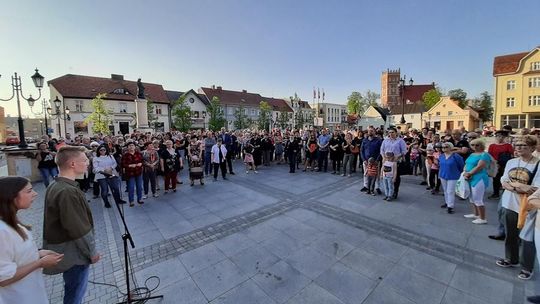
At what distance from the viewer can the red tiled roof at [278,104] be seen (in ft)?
207

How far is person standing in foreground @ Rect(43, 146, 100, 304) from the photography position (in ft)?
7.70

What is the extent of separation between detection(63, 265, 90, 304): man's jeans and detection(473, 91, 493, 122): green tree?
3031 inches

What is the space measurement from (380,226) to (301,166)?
7699 mm

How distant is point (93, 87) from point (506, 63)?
6115cm

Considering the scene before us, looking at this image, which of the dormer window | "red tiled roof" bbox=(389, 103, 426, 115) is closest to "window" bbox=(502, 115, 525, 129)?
"red tiled roof" bbox=(389, 103, 426, 115)

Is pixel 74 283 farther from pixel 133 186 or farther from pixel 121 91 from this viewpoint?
pixel 121 91

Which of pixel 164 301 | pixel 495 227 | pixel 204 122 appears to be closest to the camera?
pixel 164 301

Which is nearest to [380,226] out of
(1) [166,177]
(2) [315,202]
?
(2) [315,202]

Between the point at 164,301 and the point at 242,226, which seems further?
the point at 242,226

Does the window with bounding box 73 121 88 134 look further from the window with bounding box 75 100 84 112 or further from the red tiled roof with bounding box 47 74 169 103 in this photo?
the red tiled roof with bounding box 47 74 169 103

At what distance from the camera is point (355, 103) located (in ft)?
261

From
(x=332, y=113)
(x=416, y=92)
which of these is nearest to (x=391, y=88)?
(x=416, y=92)

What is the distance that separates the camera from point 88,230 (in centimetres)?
Result: 251

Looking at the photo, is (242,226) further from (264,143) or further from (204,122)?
(204,122)
